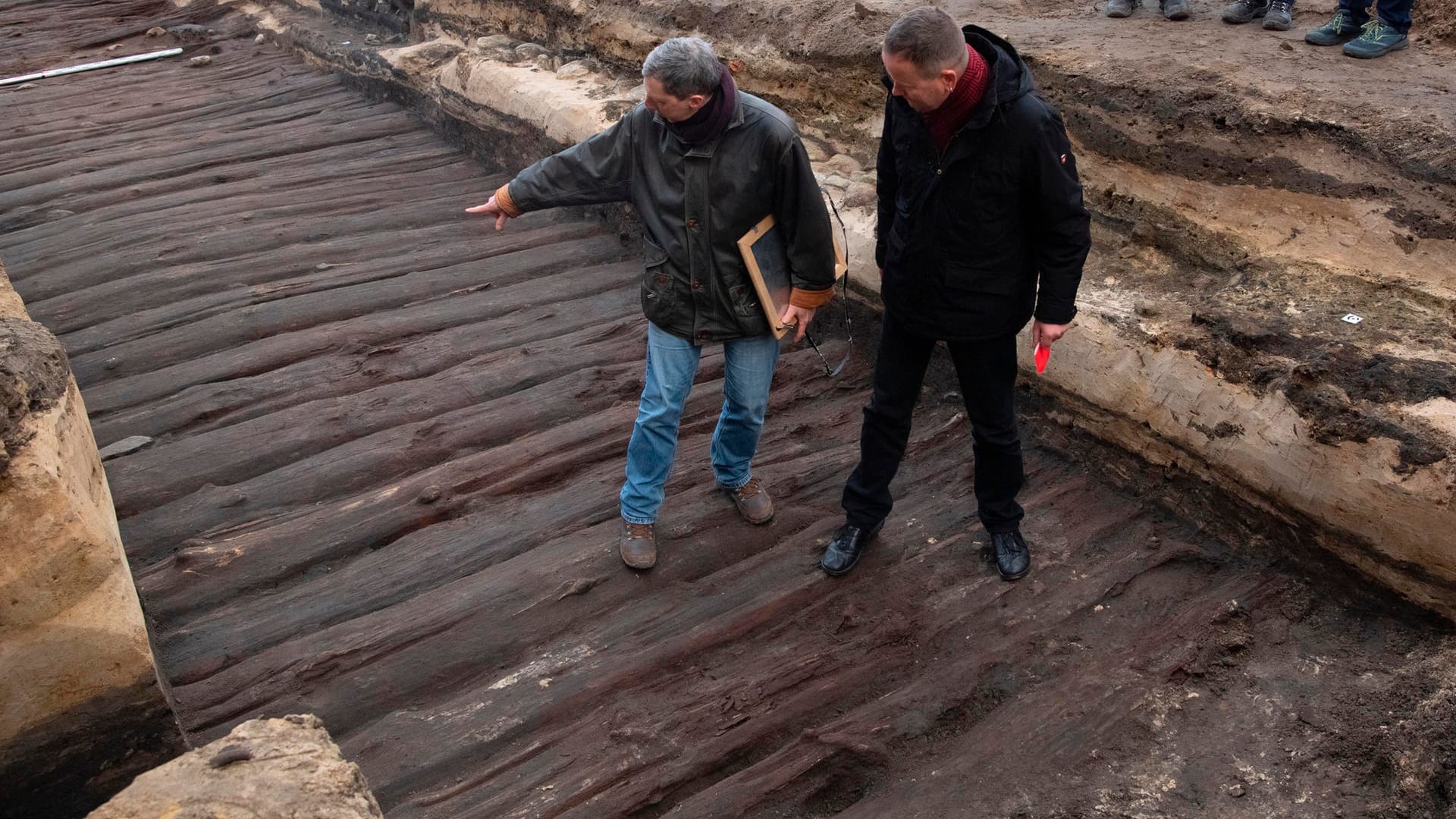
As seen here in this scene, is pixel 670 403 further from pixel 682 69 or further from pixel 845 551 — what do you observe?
pixel 682 69

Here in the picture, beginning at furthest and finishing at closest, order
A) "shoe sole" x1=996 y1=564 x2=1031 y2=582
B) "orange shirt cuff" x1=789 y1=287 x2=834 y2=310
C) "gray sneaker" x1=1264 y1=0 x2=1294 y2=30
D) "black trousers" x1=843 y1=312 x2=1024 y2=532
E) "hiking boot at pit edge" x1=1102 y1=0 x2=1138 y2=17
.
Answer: "hiking boot at pit edge" x1=1102 y1=0 x2=1138 y2=17 < "gray sneaker" x1=1264 y1=0 x2=1294 y2=30 < "shoe sole" x1=996 y1=564 x2=1031 y2=582 < "orange shirt cuff" x1=789 y1=287 x2=834 y2=310 < "black trousers" x1=843 y1=312 x2=1024 y2=532

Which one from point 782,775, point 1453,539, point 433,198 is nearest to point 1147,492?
point 1453,539

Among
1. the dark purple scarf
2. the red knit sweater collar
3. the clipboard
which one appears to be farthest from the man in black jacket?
the dark purple scarf

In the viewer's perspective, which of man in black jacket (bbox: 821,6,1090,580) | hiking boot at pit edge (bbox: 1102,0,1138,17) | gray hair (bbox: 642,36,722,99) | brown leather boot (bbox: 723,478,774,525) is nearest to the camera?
man in black jacket (bbox: 821,6,1090,580)

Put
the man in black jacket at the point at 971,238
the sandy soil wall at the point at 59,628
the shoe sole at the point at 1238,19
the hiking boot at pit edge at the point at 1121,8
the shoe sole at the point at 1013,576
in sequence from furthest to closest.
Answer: the hiking boot at pit edge at the point at 1121,8 → the shoe sole at the point at 1238,19 → the shoe sole at the point at 1013,576 → the man in black jacket at the point at 971,238 → the sandy soil wall at the point at 59,628

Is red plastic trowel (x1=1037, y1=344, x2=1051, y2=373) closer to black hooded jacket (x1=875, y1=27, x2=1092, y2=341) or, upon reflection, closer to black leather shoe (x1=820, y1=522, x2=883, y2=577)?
black hooded jacket (x1=875, y1=27, x2=1092, y2=341)

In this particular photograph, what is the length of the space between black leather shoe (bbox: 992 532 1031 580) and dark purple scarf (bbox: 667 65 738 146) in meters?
1.59

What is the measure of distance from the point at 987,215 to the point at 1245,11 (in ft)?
9.98

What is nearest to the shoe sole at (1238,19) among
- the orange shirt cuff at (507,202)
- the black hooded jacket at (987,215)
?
the black hooded jacket at (987,215)

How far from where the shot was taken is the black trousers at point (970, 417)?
3377 millimetres

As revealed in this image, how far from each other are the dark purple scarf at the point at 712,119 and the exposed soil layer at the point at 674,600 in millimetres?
1375

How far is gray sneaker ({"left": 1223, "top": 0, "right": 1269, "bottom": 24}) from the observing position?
5.24 metres

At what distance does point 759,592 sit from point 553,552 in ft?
2.35

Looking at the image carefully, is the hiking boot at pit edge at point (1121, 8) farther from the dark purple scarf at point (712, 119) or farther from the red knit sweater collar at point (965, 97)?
the dark purple scarf at point (712, 119)
